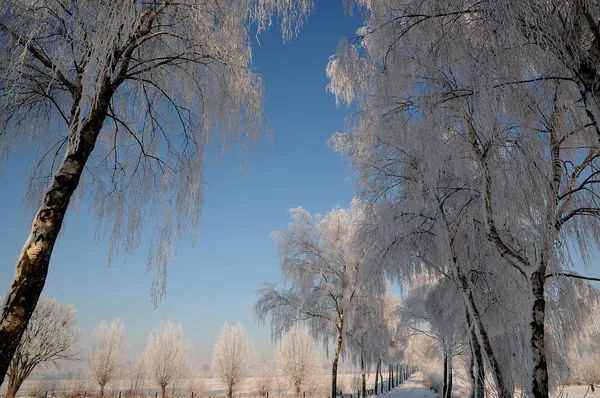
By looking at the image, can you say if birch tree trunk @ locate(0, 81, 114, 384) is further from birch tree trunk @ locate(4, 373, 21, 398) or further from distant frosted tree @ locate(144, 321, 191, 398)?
distant frosted tree @ locate(144, 321, 191, 398)

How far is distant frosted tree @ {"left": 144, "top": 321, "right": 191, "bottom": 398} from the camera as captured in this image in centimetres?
2834

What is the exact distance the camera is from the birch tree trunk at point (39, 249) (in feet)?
9.04

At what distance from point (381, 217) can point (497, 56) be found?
17.4 feet

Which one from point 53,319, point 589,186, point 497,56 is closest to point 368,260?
point 589,186

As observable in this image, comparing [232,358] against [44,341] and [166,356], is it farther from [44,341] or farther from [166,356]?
[44,341]

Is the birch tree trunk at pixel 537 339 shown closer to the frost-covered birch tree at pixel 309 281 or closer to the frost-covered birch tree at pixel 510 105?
the frost-covered birch tree at pixel 510 105

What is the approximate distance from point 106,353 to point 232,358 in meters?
9.40

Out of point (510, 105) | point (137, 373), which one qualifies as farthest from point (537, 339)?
point (137, 373)

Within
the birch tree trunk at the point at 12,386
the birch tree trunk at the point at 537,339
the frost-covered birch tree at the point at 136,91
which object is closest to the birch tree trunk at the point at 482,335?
the birch tree trunk at the point at 537,339

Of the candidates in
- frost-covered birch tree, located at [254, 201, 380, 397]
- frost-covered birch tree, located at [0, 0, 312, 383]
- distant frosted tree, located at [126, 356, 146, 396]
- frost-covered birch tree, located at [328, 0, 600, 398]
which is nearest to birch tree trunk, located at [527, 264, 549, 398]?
frost-covered birch tree, located at [328, 0, 600, 398]

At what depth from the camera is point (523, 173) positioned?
438 centimetres

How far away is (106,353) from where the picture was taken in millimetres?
28281

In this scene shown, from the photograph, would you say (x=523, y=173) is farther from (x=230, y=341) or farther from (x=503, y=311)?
(x=230, y=341)

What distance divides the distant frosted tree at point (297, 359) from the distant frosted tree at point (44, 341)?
Result: 43.5 feet
